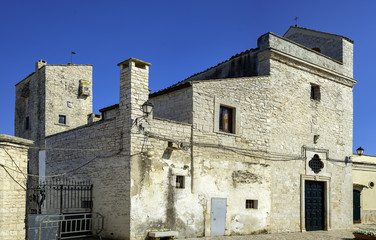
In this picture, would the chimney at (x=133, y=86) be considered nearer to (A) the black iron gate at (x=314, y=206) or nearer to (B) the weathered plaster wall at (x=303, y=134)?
(B) the weathered plaster wall at (x=303, y=134)

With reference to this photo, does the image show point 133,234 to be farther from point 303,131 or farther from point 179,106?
point 303,131

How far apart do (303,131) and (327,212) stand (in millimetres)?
3699

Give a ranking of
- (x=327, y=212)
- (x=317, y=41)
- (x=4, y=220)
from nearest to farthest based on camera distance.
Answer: (x=4, y=220) → (x=327, y=212) → (x=317, y=41)

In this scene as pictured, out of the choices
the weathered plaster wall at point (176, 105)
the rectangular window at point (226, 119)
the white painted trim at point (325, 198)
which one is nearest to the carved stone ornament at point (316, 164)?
the white painted trim at point (325, 198)

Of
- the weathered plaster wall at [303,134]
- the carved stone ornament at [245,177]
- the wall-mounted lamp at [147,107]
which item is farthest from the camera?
the weathered plaster wall at [303,134]

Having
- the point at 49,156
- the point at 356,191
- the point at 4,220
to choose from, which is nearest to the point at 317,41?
the point at 356,191

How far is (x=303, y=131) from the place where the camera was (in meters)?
16.5

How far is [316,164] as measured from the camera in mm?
16828

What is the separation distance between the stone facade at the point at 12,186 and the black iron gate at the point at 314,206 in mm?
11534

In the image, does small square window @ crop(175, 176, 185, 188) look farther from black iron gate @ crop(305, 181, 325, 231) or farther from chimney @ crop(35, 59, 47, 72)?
chimney @ crop(35, 59, 47, 72)

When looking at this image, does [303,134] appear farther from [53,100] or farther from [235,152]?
[53,100]

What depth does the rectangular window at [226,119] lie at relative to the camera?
1377cm

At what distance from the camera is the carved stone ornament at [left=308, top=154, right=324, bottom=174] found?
16.6 m

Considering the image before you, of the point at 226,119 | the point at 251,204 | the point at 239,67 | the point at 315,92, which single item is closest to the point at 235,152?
the point at 226,119
